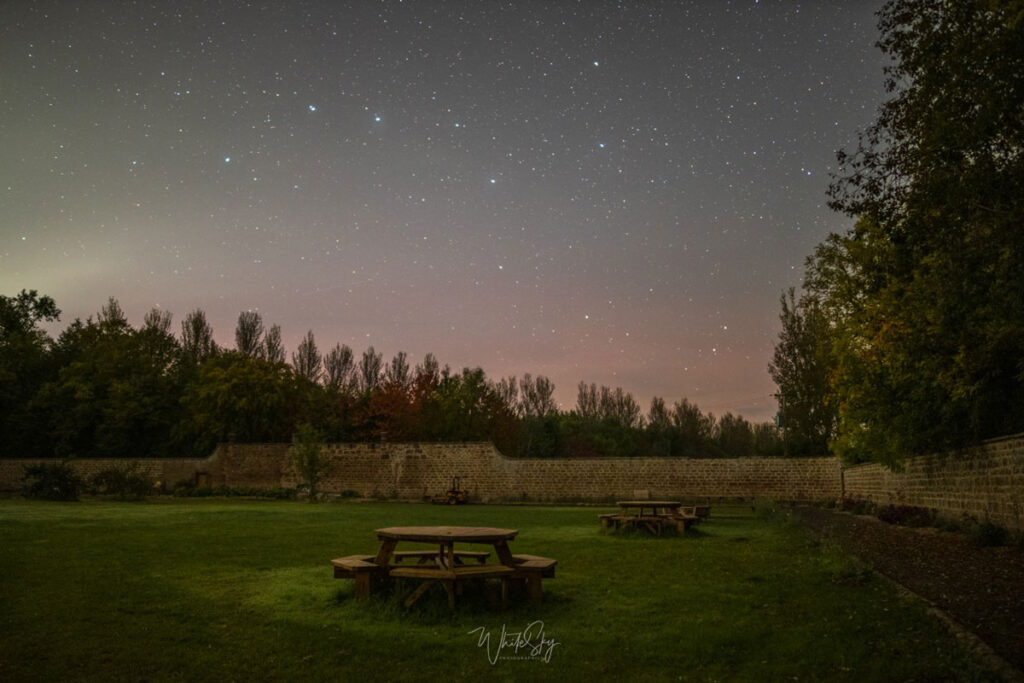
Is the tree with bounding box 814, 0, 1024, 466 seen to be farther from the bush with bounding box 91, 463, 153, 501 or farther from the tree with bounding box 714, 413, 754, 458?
the tree with bounding box 714, 413, 754, 458

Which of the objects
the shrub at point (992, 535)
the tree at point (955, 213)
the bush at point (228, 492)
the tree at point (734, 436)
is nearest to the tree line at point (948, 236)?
the tree at point (955, 213)

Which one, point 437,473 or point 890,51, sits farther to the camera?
point 437,473

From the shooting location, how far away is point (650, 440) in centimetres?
6481

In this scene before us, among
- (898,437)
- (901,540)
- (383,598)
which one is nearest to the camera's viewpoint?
(383,598)

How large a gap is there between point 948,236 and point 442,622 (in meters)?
8.29

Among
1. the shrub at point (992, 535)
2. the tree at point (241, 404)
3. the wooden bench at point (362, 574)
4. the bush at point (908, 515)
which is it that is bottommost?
the bush at point (908, 515)

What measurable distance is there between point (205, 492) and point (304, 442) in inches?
215

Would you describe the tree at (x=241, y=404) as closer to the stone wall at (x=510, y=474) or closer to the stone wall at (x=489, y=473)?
the stone wall at (x=489, y=473)

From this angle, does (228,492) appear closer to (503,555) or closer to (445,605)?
(503,555)

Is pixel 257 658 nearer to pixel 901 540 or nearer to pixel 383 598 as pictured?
pixel 383 598

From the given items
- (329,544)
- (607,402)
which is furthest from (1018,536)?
(607,402)

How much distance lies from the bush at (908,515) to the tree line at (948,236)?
1.45m

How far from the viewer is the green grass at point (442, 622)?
16.0ft

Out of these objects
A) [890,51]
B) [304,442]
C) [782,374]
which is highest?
[890,51]
